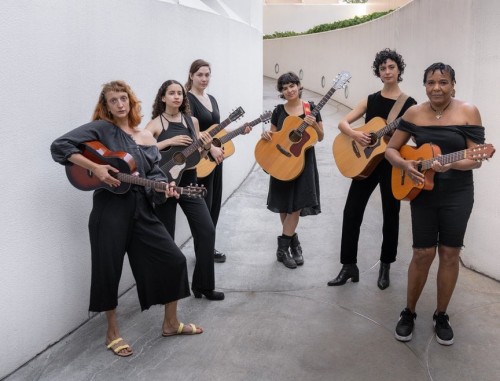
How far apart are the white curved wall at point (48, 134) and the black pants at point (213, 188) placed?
734 millimetres

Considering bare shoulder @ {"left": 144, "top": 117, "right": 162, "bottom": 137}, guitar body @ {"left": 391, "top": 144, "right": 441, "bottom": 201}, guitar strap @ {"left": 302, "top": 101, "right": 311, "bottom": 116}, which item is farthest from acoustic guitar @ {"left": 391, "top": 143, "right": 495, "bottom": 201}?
bare shoulder @ {"left": 144, "top": 117, "right": 162, "bottom": 137}

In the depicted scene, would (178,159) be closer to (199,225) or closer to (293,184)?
(199,225)

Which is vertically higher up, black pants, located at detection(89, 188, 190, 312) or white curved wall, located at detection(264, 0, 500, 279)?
white curved wall, located at detection(264, 0, 500, 279)

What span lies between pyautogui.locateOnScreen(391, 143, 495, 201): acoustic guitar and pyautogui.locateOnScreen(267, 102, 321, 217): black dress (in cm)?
120

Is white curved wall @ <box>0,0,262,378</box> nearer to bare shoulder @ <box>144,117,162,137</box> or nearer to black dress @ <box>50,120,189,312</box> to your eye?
black dress @ <box>50,120,189,312</box>

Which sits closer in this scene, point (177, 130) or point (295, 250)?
point (177, 130)

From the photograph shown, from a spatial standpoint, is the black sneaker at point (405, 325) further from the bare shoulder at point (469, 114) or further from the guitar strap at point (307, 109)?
the guitar strap at point (307, 109)

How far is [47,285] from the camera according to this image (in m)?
3.74

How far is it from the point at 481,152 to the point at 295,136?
1970 mm

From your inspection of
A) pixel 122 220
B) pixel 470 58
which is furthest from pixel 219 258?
pixel 470 58

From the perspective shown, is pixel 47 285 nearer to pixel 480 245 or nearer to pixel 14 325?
pixel 14 325

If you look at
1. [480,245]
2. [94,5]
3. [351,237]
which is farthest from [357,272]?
[94,5]

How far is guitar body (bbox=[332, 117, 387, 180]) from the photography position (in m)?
4.46

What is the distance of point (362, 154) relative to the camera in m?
4.58
